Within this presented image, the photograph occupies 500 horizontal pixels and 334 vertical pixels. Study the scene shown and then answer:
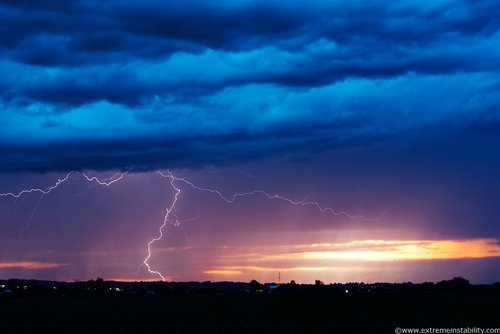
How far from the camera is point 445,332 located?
41844 millimetres

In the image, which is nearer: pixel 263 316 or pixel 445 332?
pixel 445 332

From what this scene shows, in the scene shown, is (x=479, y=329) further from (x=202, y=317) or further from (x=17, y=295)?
(x=17, y=295)

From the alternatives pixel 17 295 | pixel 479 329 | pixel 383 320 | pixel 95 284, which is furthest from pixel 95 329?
pixel 95 284

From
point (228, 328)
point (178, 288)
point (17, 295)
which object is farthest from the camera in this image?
point (178, 288)

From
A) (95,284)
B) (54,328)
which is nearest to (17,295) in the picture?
(95,284)

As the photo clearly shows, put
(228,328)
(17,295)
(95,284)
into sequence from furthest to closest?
(95,284)
(17,295)
(228,328)

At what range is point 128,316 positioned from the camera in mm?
65375

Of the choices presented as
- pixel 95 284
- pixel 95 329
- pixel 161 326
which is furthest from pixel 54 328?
pixel 95 284

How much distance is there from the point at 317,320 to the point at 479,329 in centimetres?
1816

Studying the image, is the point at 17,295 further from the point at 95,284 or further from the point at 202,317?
the point at 202,317

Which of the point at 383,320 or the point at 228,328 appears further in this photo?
the point at 383,320

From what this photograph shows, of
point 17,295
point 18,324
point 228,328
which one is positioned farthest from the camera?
point 17,295

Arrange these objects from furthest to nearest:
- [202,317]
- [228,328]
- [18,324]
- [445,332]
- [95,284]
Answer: [95,284]
[202,317]
[18,324]
[228,328]
[445,332]

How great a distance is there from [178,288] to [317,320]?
311ft
